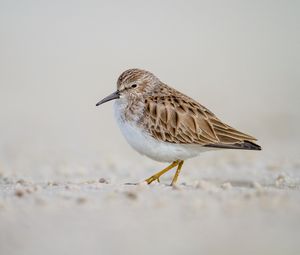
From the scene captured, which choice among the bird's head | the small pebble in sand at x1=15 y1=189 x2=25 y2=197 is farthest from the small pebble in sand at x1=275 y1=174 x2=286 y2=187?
the small pebble in sand at x1=15 y1=189 x2=25 y2=197

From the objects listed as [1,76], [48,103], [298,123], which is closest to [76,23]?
[1,76]

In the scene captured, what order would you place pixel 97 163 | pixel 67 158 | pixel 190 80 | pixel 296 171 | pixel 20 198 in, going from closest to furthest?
pixel 20 198 < pixel 296 171 < pixel 97 163 < pixel 67 158 < pixel 190 80

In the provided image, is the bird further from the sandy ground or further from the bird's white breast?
the sandy ground

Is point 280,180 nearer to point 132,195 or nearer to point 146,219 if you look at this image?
point 132,195

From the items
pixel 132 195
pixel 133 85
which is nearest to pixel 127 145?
pixel 133 85

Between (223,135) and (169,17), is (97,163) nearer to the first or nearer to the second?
(223,135)

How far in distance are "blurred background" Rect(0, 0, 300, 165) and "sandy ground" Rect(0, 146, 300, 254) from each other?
578cm

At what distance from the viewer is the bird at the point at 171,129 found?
9023 millimetres

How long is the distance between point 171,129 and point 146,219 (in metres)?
2.65

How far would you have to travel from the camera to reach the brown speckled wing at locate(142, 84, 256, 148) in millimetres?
9086

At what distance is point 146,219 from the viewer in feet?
21.9

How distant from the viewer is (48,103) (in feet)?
61.8

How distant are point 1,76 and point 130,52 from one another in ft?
17.7

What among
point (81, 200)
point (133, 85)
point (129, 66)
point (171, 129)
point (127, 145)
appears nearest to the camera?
point (81, 200)
